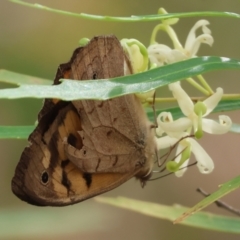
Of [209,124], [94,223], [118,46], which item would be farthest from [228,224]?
[94,223]

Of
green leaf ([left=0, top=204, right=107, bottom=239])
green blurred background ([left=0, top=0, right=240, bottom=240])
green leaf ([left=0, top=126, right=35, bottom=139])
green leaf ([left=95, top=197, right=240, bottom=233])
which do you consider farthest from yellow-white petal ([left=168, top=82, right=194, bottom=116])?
green blurred background ([left=0, top=0, right=240, bottom=240])

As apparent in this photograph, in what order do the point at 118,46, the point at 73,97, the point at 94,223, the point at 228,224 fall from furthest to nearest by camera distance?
the point at 94,223
the point at 228,224
the point at 118,46
the point at 73,97

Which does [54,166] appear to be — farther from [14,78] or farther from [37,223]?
[37,223]

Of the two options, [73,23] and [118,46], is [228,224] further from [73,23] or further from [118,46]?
[73,23]

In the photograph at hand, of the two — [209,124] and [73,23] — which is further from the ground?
[209,124]

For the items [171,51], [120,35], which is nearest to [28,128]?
[171,51]

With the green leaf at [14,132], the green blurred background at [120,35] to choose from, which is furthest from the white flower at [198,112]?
the green blurred background at [120,35]

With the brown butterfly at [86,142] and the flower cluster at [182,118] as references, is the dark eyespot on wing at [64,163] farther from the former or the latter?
the flower cluster at [182,118]
